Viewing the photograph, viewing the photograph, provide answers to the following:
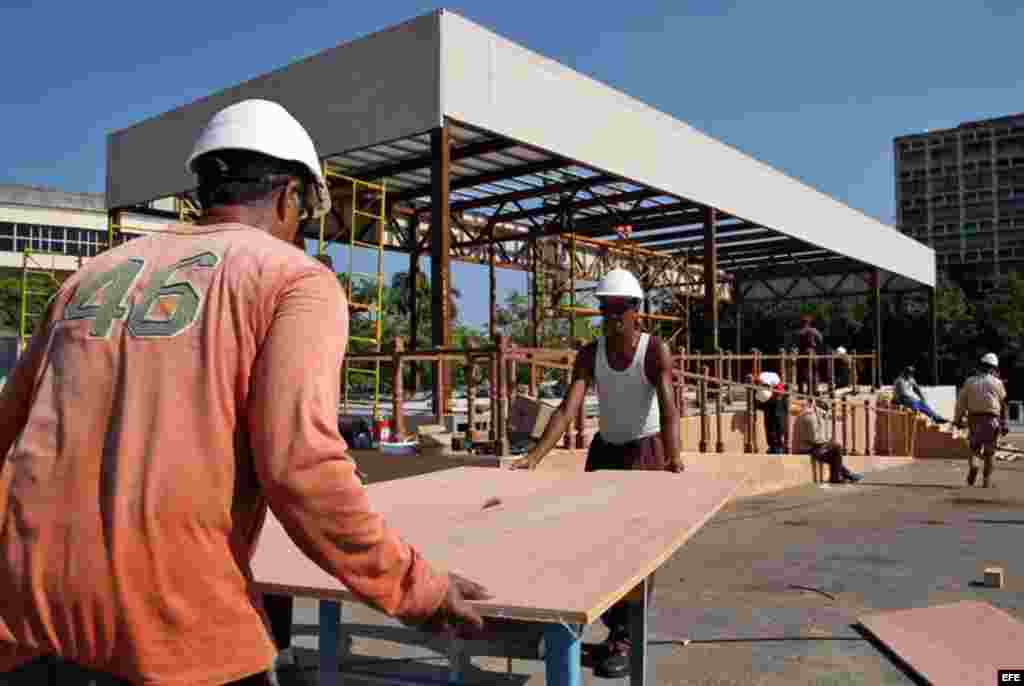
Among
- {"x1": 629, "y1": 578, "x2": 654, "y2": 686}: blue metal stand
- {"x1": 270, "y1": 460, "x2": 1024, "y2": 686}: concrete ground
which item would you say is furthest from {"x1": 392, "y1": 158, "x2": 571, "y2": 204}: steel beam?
{"x1": 629, "y1": 578, "x2": 654, "y2": 686}: blue metal stand

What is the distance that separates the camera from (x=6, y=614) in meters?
1.42

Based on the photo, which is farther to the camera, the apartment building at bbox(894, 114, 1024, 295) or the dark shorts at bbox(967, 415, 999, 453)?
the apartment building at bbox(894, 114, 1024, 295)

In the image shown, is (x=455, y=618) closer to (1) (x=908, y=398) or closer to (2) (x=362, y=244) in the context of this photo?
(2) (x=362, y=244)

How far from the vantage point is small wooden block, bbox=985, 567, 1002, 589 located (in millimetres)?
5664

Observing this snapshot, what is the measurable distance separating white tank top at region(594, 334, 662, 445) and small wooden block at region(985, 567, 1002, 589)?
2872 mm

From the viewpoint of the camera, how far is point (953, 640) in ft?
14.1

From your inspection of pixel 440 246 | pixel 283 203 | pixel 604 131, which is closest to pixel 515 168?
pixel 604 131

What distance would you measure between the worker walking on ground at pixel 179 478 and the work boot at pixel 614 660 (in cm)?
276

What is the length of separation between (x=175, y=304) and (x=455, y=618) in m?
0.80

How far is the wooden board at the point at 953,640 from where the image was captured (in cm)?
388

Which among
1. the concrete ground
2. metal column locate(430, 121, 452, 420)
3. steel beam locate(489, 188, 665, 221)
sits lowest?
the concrete ground

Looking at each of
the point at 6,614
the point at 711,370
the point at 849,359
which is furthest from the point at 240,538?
the point at 849,359

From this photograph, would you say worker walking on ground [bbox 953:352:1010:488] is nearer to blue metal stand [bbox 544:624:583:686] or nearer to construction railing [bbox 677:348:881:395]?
construction railing [bbox 677:348:881:395]

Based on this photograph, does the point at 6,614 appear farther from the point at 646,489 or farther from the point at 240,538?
the point at 646,489
